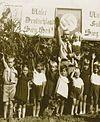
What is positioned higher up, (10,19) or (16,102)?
(10,19)

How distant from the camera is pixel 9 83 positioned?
1471 millimetres

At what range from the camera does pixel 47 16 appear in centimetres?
152

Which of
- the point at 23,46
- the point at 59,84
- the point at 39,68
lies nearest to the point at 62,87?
the point at 59,84

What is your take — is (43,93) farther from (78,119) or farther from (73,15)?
(73,15)

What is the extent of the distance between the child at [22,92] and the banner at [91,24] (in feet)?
0.96

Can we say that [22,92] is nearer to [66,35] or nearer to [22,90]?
[22,90]

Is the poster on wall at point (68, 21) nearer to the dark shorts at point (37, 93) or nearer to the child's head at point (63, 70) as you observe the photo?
the child's head at point (63, 70)

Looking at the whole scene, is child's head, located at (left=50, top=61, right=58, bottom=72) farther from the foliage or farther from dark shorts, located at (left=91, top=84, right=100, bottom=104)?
dark shorts, located at (left=91, top=84, right=100, bottom=104)

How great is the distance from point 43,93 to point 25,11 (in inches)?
13.3

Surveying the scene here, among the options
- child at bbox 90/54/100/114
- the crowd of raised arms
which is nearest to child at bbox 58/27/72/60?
the crowd of raised arms

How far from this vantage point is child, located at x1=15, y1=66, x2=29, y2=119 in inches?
57.7

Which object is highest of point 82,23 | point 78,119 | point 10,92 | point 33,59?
point 82,23

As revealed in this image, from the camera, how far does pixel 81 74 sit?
1507 mm

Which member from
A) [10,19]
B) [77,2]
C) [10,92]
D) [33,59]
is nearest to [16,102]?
[10,92]
